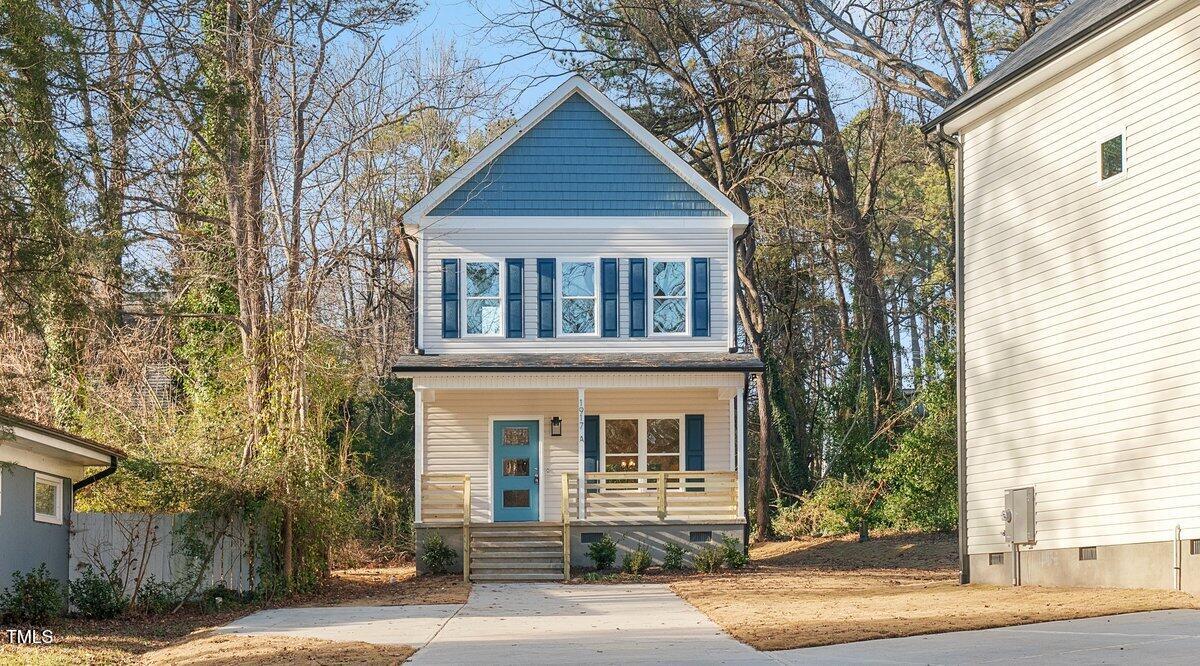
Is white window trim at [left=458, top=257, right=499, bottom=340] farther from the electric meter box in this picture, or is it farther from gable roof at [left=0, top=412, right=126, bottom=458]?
the electric meter box

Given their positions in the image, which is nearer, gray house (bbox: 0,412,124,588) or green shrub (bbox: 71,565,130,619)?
gray house (bbox: 0,412,124,588)

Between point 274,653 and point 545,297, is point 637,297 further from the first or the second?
point 274,653

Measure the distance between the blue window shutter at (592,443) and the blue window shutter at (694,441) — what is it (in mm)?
1737

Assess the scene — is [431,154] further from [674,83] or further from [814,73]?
[814,73]

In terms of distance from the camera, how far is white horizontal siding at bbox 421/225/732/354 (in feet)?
81.3

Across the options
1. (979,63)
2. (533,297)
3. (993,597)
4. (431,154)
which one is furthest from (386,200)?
(993,597)

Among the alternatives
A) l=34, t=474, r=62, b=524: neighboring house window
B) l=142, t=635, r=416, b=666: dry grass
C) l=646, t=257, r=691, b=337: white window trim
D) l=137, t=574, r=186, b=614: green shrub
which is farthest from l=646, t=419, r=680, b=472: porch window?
l=142, t=635, r=416, b=666: dry grass

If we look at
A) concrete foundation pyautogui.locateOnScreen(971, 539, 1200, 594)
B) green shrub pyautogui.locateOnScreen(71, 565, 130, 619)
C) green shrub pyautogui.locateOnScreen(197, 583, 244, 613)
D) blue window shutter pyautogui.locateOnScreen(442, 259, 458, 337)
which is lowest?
green shrub pyautogui.locateOnScreen(197, 583, 244, 613)

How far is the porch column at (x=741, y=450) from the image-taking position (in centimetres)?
2398

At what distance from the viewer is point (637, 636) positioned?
13.8m

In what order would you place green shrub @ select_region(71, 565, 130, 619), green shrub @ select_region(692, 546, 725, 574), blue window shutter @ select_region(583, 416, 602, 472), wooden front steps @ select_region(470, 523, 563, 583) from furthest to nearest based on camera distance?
blue window shutter @ select_region(583, 416, 602, 472) < green shrub @ select_region(692, 546, 725, 574) < wooden front steps @ select_region(470, 523, 563, 583) < green shrub @ select_region(71, 565, 130, 619)

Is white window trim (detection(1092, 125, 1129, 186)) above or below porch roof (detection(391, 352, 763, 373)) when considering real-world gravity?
above

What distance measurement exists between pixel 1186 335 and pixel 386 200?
24634mm

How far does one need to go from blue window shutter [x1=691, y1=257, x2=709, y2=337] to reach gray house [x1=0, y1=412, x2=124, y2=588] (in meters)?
11.2
